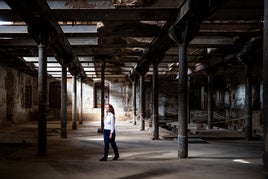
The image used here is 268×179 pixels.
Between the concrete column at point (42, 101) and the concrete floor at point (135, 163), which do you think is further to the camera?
the concrete column at point (42, 101)

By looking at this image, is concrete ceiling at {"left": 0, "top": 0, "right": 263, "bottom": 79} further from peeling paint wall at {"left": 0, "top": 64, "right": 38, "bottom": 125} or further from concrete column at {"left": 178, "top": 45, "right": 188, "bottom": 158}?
peeling paint wall at {"left": 0, "top": 64, "right": 38, "bottom": 125}

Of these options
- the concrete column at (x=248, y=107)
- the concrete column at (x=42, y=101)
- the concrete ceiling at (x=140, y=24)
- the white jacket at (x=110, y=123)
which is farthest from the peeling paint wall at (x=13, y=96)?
the concrete column at (x=248, y=107)

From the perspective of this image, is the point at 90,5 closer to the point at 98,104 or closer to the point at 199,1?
the point at 199,1

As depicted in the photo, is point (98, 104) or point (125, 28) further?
point (98, 104)

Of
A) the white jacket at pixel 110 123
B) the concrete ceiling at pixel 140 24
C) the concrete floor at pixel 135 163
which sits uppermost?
the concrete ceiling at pixel 140 24

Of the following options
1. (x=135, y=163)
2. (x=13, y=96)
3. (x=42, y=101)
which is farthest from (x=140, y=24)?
(x=13, y=96)

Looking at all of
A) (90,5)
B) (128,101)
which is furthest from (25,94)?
(90,5)

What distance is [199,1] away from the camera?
22.8ft

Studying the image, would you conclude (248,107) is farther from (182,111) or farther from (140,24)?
(140,24)

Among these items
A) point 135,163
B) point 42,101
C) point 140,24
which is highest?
point 140,24

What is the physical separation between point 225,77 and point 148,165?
18894 mm

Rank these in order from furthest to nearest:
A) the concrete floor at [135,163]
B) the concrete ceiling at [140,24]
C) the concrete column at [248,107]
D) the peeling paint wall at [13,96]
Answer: the peeling paint wall at [13,96] → the concrete column at [248,107] → the concrete ceiling at [140,24] → the concrete floor at [135,163]

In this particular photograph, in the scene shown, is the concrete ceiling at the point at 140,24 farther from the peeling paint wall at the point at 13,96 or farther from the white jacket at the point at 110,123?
the peeling paint wall at the point at 13,96

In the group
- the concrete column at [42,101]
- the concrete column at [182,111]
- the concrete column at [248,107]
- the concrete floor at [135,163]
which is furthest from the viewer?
the concrete column at [248,107]
